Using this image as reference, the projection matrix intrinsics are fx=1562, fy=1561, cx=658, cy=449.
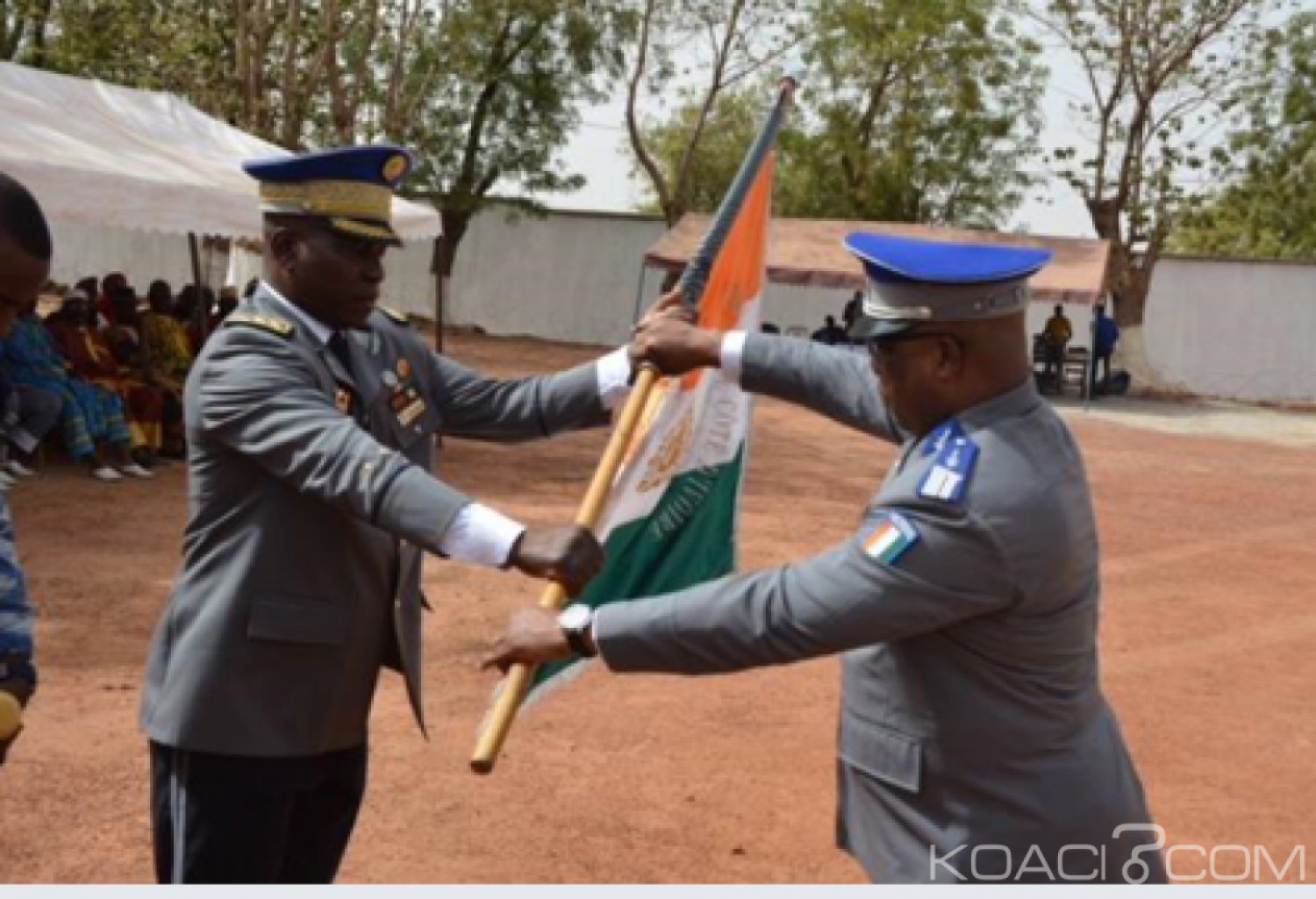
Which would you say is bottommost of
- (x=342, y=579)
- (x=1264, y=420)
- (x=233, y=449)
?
(x=1264, y=420)

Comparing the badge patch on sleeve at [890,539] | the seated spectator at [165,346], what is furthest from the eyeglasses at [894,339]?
the seated spectator at [165,346]

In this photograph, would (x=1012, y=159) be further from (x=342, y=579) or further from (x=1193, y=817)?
(x=342, y=579)

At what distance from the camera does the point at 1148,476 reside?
16125 millimetres

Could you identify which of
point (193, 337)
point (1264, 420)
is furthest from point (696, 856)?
point (1264, 420)

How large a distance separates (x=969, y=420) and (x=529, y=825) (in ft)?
9.46

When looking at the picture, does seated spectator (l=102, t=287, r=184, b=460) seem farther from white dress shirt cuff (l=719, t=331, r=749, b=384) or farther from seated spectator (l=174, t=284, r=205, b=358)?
white dress shirt cuff (l=719, t=331, r=749, b=384)

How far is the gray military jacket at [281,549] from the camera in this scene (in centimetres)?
269

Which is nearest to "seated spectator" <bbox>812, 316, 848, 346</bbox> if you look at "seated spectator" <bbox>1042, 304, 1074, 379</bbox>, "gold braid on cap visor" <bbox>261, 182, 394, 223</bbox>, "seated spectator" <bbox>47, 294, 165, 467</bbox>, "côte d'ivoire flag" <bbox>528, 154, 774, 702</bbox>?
"seated spectator" <bbox>1042, 304, 1074, 379</bbox>

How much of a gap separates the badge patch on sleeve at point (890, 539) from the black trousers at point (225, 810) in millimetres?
1223

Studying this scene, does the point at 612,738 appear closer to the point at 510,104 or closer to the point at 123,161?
the point at 123,161

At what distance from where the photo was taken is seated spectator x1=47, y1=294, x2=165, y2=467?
11461mm

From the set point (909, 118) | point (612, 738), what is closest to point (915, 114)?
point (909, 118)

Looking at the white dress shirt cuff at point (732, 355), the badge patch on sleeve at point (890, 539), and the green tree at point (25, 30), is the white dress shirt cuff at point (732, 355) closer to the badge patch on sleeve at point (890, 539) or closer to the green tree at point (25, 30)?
the badge patch on sleeve at point (890, 539)

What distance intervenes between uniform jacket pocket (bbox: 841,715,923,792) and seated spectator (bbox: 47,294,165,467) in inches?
386
